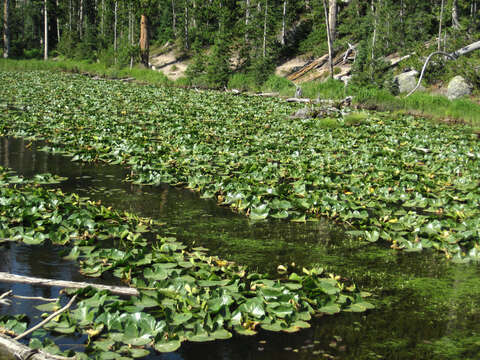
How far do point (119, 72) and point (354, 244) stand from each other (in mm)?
29234

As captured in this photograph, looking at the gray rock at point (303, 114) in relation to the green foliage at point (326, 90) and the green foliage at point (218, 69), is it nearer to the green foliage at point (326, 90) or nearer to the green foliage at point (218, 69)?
the green foliage at point (326, 90)

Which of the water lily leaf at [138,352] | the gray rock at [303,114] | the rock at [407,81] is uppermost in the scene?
the rock at [407,81]

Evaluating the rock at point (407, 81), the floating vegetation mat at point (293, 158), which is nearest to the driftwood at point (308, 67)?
the rock at point (407, 81)

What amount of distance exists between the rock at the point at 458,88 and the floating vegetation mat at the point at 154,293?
16.8 meters

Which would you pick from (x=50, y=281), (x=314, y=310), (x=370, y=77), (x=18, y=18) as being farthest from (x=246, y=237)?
(x=18, y=18)

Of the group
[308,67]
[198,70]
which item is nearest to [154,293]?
[198,70]

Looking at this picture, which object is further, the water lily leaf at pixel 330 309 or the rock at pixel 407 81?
the rock at pixel 407 81

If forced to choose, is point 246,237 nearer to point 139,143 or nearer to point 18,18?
point 139,143

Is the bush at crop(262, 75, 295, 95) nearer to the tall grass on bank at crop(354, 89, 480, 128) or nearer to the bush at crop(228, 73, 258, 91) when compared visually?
the bush at crop(228, 73, 258, 91)

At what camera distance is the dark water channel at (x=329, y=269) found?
124 inches

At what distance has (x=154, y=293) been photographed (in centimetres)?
358

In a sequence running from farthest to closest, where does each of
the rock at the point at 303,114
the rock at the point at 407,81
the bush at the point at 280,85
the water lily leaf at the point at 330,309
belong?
1. the bush at the point at 280,85
2. the rock at the point at 407,81
3. the rock at the point at 303,114
4. the water lily leaf at the point at 330,309

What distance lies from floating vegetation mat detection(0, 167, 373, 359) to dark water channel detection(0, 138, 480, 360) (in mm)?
110

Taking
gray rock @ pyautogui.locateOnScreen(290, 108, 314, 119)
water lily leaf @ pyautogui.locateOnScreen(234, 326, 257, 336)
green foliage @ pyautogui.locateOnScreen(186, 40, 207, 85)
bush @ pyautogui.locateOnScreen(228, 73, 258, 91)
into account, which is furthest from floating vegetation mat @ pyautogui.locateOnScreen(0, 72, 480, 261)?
green foliage @ pyautogui.locateOnScreen(186, 40, 207, 85)
